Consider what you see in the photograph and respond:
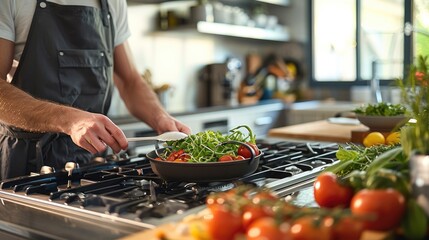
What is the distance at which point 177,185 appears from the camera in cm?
130

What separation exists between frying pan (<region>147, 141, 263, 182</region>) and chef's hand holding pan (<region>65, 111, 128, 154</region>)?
137 mm

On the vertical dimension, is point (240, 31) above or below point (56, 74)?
Result: above

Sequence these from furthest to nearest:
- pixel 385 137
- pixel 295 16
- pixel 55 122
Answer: pixel 295 16 → pixel 385 137 → pixel 55 122

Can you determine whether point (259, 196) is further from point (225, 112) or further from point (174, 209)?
point (225, 112)

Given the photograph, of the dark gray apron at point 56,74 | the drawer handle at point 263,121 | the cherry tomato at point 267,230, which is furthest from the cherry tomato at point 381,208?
the drawer handle at point 263,121

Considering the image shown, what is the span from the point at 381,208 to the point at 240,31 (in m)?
3.58

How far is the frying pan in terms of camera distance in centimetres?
125

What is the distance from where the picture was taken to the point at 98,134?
1.36 metres

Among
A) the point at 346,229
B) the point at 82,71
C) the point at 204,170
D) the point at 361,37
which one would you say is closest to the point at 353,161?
the point at 204,170

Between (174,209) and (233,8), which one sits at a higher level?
(233,8)

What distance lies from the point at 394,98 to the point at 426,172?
111 inches

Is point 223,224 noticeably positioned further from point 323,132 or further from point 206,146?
point 323,132

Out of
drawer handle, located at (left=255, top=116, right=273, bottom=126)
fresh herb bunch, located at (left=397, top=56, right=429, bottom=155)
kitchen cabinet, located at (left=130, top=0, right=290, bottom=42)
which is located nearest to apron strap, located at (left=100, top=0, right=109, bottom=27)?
fresh herb bunch, located at (left=397, top=56, right=429, bottom=155)

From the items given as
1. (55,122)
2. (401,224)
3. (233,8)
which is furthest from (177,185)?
(233,8)
